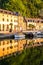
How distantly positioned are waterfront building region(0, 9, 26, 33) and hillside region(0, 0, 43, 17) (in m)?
10.5

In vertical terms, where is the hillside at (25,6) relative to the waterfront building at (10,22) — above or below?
above

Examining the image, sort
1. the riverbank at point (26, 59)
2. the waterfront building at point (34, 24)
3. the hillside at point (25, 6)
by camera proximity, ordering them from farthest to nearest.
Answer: the hillside at point (25, 6), the waterfront building at point (34, 24), the riverbank at point (26, 59)

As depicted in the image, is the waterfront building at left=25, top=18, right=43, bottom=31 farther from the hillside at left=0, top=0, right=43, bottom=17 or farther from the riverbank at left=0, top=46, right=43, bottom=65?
the riverbank at left=0, top=46, right=43, bottom=65

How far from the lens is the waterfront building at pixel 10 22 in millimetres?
86250

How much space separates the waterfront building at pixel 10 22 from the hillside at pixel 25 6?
1047cm

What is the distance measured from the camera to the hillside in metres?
108

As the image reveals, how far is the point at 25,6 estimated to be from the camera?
124m

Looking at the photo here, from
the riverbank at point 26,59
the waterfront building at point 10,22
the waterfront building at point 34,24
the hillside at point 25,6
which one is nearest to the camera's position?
the riverbank at point 26,59

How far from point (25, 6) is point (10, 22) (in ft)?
111

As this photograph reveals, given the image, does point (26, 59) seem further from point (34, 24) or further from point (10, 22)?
point (34, 24)

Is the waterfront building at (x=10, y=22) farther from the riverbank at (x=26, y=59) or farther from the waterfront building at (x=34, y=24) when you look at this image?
the riverbank at (x=26, y=59)

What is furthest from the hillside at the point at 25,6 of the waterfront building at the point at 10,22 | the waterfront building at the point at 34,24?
the waterfront building at the point at 10,22

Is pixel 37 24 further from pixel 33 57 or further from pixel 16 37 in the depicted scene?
pixel 33 57

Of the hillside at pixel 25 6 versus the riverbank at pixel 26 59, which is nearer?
the riverbank at pixel 26 59
